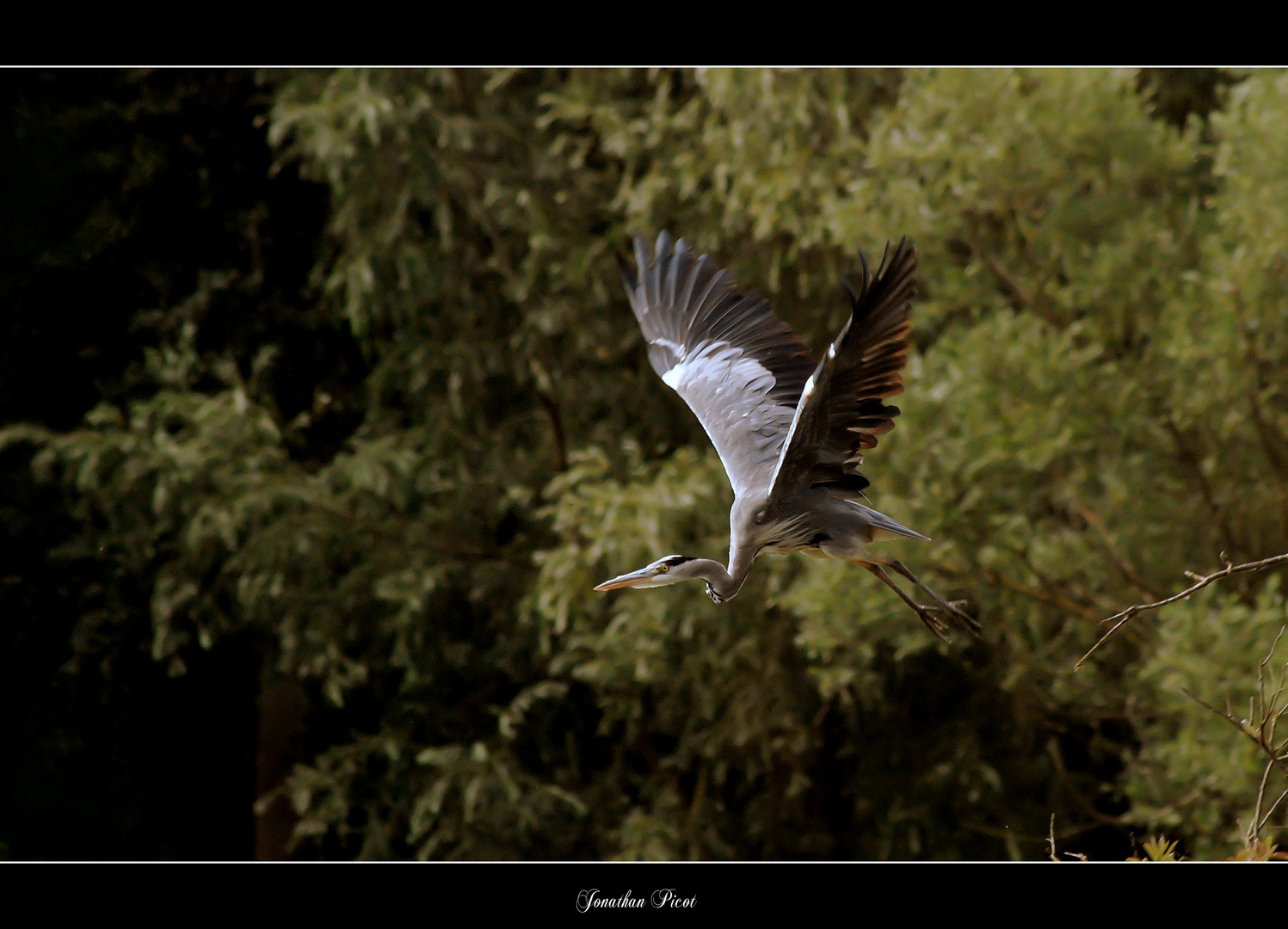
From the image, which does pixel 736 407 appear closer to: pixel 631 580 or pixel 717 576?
pixel 717 576

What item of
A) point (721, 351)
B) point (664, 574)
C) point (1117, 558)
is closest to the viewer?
point (664, 574)

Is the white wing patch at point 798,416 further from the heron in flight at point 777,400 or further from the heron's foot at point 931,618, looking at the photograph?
the heron's foot at point 931,618

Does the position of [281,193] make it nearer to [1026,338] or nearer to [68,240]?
[68,240]

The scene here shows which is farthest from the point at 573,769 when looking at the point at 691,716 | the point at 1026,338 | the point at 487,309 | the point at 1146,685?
the point at 1026,338

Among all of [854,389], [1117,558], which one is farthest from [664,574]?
[1117,558]

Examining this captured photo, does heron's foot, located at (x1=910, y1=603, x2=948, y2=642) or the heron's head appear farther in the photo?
heron's foot, located at (x1=910, y1=603, x2=948, y2=642)

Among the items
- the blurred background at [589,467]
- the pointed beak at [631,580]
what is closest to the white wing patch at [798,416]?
the pointed beak at [631,580]

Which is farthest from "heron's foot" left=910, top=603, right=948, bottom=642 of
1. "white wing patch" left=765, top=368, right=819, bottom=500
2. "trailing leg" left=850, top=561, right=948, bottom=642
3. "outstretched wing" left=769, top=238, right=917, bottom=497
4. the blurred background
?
the blurred background

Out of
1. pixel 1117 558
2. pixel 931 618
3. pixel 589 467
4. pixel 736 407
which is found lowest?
pixel 1117 558

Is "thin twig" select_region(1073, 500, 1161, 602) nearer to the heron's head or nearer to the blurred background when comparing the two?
the blurred background
